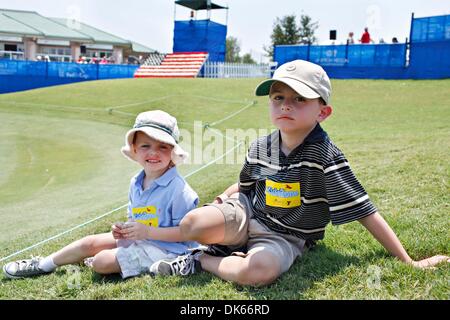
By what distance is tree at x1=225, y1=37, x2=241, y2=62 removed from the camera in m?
63.7

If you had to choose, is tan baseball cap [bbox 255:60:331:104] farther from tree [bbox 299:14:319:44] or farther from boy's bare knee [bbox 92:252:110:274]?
tree [bbox 299:14:319:44]

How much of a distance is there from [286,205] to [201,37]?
24.7 metres

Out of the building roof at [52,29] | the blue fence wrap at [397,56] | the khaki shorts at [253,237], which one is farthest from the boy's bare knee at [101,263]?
the building roof at [52,29]

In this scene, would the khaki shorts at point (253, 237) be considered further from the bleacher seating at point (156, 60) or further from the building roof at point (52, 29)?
the building roof at point (52, 29)

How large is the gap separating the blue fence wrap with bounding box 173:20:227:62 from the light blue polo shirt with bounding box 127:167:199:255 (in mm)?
23673

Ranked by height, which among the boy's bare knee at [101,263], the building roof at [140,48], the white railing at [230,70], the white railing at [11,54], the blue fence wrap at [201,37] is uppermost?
the building roof at [140,48]

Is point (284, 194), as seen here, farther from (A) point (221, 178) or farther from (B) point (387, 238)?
(A) point (221, 178)

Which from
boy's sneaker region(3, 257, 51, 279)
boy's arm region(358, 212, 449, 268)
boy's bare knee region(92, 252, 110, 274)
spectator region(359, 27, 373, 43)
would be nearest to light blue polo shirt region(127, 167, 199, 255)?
boy's bare knee region(92, 252, 110, 274)

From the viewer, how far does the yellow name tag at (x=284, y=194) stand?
2.52m

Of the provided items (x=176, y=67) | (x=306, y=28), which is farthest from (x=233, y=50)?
(x=176, y=67)

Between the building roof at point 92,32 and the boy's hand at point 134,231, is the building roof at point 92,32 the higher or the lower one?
the higher one

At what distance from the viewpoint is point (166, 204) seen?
279 centimetres

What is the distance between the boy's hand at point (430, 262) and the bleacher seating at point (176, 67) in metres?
21.7
